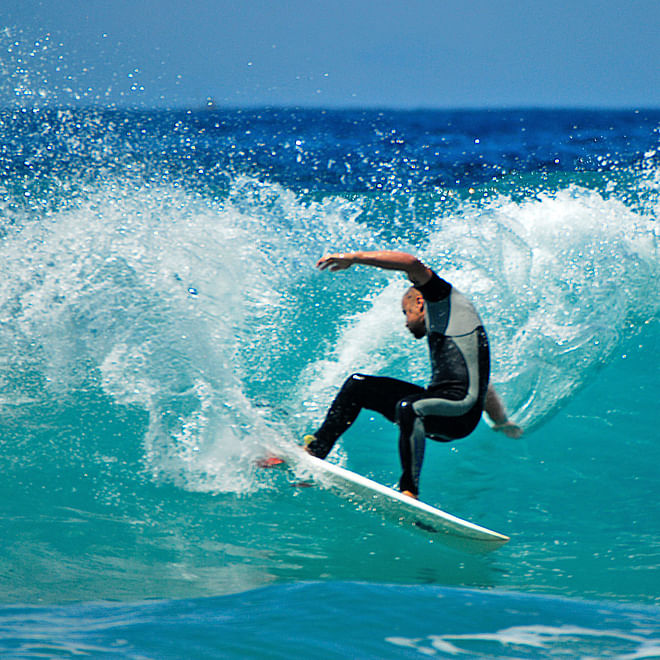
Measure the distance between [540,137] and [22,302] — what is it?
29.4 meters

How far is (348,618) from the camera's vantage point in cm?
312

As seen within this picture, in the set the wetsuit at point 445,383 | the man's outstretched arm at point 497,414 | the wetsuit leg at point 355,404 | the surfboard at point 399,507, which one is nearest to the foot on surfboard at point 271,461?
the surfboard at point 399,507

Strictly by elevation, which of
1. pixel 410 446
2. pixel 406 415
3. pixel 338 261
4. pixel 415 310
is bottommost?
pixel 410 446

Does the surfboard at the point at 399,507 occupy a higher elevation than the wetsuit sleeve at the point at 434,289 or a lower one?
lower

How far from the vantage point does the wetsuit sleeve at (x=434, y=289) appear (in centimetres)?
427

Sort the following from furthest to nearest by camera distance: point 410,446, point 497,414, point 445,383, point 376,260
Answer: point 497,414 < point 445,383 < point 410,446 < point 376,260

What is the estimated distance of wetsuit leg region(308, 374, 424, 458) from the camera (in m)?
4.58

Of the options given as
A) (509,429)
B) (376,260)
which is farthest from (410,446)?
(509,429)

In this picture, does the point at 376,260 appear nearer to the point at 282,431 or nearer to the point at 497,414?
the point at 282,431

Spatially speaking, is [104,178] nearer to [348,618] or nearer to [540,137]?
[348,618]

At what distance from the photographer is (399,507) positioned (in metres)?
4.25

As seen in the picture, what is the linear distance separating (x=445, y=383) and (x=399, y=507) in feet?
2.31

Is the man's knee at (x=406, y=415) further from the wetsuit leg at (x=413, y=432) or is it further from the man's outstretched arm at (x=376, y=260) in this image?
the man's outstretched arm at (x=376, y=260)

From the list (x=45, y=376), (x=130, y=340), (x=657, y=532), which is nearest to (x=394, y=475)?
(x=657, y=532)
